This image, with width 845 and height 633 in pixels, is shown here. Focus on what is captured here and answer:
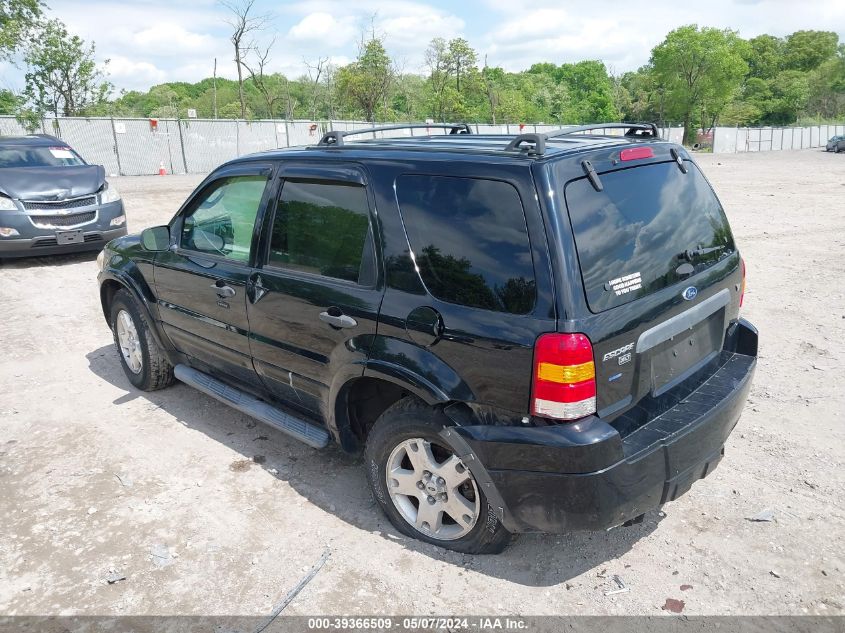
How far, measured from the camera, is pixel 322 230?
11.2 ft

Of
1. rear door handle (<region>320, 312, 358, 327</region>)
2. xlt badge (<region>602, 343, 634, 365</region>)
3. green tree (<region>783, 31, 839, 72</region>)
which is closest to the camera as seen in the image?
xlt badge (<region>602, 343, 634, 365</region>)

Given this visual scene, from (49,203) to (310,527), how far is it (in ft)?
26.6

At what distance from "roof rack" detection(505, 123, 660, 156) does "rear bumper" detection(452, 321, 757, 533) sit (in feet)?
3.76

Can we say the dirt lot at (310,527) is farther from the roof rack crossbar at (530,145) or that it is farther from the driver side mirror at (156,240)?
the roof rack crossbar at (530,145)

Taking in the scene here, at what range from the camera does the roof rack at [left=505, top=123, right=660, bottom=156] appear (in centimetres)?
267

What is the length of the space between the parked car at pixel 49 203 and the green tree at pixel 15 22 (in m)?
16.8

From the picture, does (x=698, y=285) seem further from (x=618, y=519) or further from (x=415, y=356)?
(x=415, y=356)

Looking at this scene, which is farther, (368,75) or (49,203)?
(368,75)

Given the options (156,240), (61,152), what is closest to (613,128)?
(156,240)

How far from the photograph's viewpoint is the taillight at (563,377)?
2477mm

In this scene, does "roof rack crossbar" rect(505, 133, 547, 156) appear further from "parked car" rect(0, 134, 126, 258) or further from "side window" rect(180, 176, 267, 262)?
"parked car" rect(0, 134, 126, 258)

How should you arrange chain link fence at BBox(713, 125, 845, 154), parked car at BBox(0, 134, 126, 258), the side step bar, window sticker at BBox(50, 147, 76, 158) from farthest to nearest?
chain link fence at BBox(713, 125, 845, 154) → window sticker at BBox(50, 147, 76, 158) → parked car at BBox(0, 134, 126, 258) → the side step bar

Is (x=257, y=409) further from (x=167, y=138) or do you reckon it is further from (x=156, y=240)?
(x=167, y=138)

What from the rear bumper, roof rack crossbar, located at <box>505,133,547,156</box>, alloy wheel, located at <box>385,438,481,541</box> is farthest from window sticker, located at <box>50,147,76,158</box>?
the rear bumper
